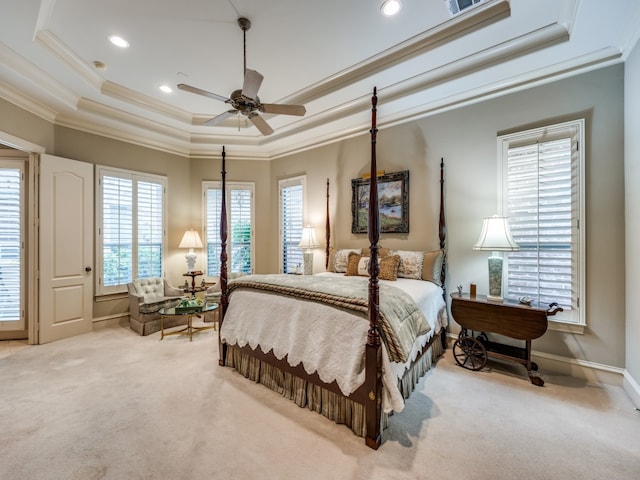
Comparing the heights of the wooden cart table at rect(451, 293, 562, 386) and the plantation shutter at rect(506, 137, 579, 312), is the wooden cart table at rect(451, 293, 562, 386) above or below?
below

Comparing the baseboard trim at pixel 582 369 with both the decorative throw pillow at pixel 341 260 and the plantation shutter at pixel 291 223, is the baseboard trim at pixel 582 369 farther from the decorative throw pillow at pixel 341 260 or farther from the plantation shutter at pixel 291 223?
the plantation shutter at pixel 291 223

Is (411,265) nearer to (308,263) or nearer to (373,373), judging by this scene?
(308,263)

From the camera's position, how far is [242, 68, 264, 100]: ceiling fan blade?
7.48ft

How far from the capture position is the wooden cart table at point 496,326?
2463 mm

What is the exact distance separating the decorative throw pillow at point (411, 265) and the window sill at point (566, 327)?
4.33 ft

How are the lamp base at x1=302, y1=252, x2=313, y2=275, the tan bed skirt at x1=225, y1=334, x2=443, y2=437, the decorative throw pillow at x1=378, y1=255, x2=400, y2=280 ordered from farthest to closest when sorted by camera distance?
the lamp base at x1=302, y1=252, x2=313, y2=275, the decorative throw pillow at x1=378, y1=255, x2=400, y2=280, the tan bed skirt at x1=225, y1=334, x2=443, y2=437

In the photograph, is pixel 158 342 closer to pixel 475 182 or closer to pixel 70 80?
pixel 70 80

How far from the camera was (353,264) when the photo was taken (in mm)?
3639

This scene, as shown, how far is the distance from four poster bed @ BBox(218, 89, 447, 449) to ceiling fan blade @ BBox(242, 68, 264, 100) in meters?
1.04

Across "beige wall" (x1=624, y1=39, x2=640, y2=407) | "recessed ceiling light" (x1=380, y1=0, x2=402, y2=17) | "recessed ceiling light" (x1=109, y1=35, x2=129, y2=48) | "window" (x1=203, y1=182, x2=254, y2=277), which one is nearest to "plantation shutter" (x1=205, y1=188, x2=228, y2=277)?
"window" (x1=203, y1=182, x2=254, y2=277)

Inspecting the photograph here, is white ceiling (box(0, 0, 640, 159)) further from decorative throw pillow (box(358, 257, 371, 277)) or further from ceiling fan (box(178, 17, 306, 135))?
decorative throw pillow (box(358, 257, 371, 277))

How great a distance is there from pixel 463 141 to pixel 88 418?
453 cm

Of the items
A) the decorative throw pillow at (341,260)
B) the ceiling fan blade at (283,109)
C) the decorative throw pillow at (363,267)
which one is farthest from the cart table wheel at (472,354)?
the ceiling fan blade at (283,109)

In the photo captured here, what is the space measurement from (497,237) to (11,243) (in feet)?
19.5
